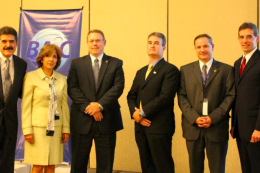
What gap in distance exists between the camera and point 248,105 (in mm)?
3059

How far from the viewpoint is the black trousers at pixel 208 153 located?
10.4ft

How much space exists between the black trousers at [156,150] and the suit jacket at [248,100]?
0.77m

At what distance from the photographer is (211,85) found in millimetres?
3264

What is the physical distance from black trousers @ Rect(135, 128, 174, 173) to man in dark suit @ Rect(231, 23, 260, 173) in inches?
27.9

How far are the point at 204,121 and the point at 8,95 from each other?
6.19 feet

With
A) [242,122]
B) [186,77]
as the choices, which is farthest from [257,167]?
[186,77]

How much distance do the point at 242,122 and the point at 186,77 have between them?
72 centimetres

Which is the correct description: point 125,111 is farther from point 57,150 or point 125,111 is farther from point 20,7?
point 20,7

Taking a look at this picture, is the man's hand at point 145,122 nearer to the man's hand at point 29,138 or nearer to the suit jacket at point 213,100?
the suit jacket at point 213,100

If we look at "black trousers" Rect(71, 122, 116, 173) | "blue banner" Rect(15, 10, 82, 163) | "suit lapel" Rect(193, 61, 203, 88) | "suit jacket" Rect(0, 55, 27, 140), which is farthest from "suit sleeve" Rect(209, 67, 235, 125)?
"blue banner" Rect(15, 10, 82, 163)

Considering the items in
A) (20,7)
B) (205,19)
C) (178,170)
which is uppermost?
(20,7)

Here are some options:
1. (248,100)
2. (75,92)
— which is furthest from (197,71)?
(75,92)

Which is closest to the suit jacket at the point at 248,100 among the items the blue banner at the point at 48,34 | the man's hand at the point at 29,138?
the man's hand at the point at 29,138

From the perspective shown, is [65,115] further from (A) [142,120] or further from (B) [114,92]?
(A) [142,120]
